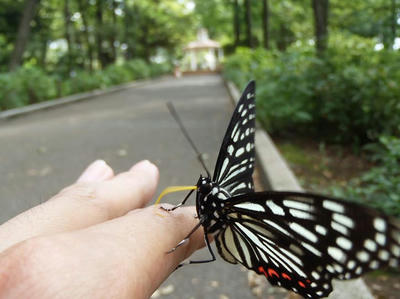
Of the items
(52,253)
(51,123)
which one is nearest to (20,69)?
(51,123)

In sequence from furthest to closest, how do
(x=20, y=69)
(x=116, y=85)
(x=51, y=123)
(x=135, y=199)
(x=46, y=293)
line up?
(x=116, y=85) < (x=20, y=69) < (x=51, y=123) < (x=135, y=199) < (x=46, y=293)

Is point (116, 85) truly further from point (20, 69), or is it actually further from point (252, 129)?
point (252, 129)

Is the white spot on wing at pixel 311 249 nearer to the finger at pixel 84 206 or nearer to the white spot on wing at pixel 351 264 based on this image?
the white spot on wing at pixel 351 264

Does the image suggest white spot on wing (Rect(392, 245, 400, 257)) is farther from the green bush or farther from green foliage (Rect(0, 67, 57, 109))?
the green bush

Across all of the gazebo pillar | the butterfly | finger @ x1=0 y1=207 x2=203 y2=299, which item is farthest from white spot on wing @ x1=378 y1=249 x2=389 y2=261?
the gazebo pillar

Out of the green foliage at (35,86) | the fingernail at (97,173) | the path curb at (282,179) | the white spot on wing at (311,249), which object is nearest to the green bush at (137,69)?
the green foliage at (35,86)

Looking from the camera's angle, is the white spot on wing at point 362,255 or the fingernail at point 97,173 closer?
the white spot on wing at point 362,255
